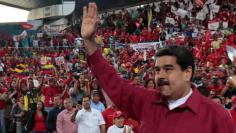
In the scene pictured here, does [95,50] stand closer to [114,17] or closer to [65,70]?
[65,70]

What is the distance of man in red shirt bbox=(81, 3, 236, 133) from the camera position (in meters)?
2.77

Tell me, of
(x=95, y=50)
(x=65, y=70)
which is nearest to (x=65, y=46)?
(x=65, y=70)

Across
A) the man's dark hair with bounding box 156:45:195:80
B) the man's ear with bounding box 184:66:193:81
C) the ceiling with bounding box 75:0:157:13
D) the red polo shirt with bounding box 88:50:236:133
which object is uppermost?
the ceiling with bounding box 75:0:157:13

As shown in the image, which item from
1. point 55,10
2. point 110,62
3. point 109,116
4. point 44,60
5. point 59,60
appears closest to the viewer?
point 109,116

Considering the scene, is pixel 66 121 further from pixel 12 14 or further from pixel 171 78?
pixel 12 14

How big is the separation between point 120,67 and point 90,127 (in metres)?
10.3

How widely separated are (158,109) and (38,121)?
28.1 ft

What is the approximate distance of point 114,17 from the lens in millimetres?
31656

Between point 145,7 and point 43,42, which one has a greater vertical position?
point 145,7

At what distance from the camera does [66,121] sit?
9.60 m

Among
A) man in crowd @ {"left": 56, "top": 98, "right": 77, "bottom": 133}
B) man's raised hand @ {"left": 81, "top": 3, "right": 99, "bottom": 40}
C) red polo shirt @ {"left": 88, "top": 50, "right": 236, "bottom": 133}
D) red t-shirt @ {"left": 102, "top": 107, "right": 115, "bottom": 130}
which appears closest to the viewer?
red polo shirt @ {"left": 88, "top": 50, "right": 236, "bottom": 133}

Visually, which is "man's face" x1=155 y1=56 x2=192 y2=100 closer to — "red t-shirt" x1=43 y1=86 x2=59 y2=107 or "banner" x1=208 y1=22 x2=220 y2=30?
"red t-shirt" x1=43 y1=86 x2=59 y2=107

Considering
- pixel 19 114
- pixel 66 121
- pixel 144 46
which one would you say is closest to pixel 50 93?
pixel 19 114

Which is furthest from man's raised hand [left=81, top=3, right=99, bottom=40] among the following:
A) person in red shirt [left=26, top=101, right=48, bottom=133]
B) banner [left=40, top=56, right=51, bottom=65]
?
banner [left=40, top=56, right=51, bottom=65]
